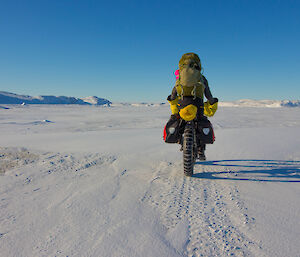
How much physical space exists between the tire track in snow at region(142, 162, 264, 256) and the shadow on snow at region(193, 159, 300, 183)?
31cm

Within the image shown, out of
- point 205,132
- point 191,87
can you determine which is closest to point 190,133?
point 205,132

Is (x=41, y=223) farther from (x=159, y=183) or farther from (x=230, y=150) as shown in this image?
(x=230, y=150)

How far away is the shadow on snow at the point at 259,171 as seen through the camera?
2812 mm

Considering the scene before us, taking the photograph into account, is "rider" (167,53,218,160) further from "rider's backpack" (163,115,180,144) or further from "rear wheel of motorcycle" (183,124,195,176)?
"rear wheel of motorcycle" (183,124,195,176)

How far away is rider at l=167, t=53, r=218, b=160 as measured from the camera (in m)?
3.05

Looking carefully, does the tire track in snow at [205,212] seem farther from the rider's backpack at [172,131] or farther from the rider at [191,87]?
the rider at [191,87]

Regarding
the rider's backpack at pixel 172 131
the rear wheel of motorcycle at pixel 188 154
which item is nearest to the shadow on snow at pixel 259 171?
the rear wheel of motorcycle at pixel 188 154

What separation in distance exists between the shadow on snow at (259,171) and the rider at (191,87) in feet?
1.64

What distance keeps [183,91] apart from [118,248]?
96.6 inches

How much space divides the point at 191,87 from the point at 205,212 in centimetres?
198

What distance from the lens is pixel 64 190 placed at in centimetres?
236

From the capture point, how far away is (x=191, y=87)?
10.2 ft

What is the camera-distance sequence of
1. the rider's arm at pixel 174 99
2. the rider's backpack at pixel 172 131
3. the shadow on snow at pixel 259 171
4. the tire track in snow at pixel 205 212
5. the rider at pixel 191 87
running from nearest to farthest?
the tire track in snow at pixel 205 212, the shadow on snow at pixel 259 171, the rider at pixel 191 87, the rider's backpack at pixel 172 131, the rider's arm at pixel 174 99

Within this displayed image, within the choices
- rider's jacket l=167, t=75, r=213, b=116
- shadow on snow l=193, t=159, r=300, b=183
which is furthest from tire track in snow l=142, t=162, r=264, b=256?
rider's jacket l=167, t=75, r=213, b=116
